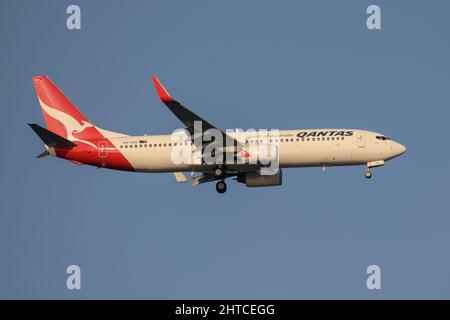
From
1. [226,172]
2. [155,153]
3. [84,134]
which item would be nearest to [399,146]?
[226,172]

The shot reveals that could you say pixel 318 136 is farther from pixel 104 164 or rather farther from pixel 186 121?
pixel 104 164

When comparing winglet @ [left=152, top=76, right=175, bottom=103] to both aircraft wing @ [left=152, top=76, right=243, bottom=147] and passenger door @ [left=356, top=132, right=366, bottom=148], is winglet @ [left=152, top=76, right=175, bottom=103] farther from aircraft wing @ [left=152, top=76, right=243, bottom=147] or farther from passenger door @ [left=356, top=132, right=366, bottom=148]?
passenger door @ [left=356, top=132, right=366, bottom=148]

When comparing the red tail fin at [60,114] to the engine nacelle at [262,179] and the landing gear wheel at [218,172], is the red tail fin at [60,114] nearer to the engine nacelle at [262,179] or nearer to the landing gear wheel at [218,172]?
the landing gear wheel at [218,172]

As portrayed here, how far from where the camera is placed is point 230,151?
76312 millimetres

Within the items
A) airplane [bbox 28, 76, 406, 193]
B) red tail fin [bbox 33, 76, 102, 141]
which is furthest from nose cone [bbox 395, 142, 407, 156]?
red tail fin [bbox 33, 76, 102, 141]

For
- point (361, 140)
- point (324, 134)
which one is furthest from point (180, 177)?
point (361, 140)

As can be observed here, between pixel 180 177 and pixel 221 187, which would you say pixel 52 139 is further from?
pixel 221 187

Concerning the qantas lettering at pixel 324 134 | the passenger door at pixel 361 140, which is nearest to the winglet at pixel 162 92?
the qantas lettering at pixel 324 134

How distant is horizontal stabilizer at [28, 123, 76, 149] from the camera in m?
75.4

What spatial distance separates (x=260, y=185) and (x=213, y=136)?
256 inches

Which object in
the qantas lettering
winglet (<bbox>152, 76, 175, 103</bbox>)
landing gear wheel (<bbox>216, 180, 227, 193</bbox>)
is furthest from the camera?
landing gear wheel (<bbox>216, 180, 227, 193</bbox>)

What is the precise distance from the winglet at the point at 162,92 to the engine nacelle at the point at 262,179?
13.0m

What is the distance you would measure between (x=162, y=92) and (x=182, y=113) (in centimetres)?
319

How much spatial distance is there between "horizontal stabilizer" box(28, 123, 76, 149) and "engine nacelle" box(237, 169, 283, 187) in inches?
575
